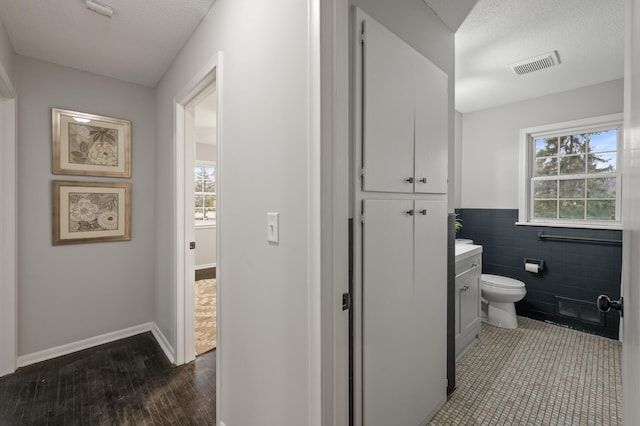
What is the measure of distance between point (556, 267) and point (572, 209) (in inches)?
25.6

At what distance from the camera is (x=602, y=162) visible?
2.94 metres

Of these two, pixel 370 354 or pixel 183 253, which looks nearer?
pixel 370 354

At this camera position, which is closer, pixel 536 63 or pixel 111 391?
pixel 111 391

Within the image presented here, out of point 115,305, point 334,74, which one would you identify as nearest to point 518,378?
point 334,74

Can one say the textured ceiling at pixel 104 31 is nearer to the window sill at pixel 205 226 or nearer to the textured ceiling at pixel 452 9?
the textured ceiling at pixel 452 9

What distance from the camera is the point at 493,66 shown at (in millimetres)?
2592

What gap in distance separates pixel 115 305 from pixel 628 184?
348 centimetres

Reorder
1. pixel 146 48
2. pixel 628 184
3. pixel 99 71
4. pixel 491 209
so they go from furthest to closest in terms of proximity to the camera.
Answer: pixel 491 209 < pixel 99 71 < pixel 146 48 < pixel 628 184

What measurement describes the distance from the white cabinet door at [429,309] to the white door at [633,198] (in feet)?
2.59

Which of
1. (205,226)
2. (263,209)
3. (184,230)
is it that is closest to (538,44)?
(263,209)

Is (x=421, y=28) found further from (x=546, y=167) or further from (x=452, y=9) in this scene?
(x=546, y=167)

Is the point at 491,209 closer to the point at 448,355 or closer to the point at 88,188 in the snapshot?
the point at 448,355

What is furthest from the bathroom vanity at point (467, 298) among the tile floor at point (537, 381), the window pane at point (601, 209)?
the window pane at point (601, 209)

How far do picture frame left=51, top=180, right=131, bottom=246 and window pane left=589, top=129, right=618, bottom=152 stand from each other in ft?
15.3
